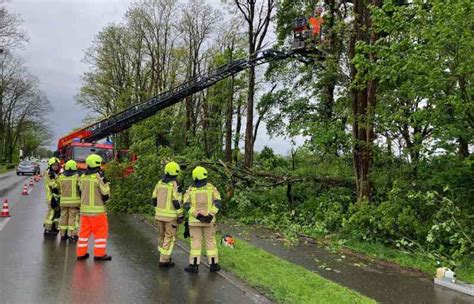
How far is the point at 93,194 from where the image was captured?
8.09 meters

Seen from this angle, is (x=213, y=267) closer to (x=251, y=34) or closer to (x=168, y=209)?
(x=168, y=209)

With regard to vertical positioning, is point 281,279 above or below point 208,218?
below

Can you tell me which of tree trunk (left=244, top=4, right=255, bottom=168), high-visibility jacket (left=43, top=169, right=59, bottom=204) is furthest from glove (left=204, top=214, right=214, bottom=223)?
tree trunk (left=244, top=4, right=255, bottom=168)

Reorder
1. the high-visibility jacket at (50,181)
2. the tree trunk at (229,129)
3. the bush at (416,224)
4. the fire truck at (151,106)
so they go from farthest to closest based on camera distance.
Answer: the tree trunk at (229,129) → the fire truck at (151,106) → the high-visibility jacket at (50,181) → the bush at (416,224)

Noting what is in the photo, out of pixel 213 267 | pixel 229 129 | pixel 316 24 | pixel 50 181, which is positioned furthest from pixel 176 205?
pixel 229 129

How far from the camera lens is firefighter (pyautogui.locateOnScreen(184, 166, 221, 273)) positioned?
7512 mm

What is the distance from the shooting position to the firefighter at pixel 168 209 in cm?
A: 780

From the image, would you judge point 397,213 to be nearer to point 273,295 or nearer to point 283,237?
point 283,237

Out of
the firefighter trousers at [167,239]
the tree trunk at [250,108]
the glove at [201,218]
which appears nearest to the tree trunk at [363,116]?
the glove at [201,218]

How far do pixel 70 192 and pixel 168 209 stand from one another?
2827 mm

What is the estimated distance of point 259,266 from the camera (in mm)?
8086

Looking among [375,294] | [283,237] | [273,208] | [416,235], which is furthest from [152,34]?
[375,294]

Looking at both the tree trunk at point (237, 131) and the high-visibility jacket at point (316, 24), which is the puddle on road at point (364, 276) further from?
the tree trunk at point (237, 131)

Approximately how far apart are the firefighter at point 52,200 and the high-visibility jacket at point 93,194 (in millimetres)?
2546
